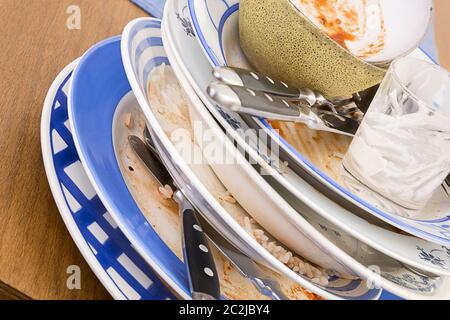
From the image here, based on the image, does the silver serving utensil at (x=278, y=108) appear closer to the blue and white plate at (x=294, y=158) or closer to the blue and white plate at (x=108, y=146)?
the blue and white plate at (x=294, y=158)

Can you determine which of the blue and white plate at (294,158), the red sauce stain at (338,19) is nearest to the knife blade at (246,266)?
the blue and white plate at (294,158)

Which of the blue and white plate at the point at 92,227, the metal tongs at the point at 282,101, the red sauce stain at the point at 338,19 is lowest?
the blue and white plate at the point at 92,227

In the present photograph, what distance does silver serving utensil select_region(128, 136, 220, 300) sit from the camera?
1.52ft

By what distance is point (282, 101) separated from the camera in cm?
49

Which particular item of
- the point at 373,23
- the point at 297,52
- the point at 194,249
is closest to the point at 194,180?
the point at 194,249

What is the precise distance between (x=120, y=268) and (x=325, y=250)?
0.63ft

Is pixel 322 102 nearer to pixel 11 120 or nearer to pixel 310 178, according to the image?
pixel 310 178

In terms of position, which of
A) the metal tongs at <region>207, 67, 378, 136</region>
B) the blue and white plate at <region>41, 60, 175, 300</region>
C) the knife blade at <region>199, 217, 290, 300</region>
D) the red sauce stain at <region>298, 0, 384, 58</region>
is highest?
the red sauce stain at <region>298, 0, 384, 58</region>

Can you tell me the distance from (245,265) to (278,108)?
0.16 meters

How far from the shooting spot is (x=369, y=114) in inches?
21.3

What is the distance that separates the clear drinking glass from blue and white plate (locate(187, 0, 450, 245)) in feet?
0.09

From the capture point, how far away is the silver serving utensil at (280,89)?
45 centimetres

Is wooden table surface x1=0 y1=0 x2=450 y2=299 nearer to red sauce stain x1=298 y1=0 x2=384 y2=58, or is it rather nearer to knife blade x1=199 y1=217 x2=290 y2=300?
knife blade x1=199 y1=217 x2=290 y2=300

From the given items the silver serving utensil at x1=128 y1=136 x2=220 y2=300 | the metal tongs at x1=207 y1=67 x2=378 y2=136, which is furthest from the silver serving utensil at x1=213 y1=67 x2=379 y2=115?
the silver serving utensil at x1=128 y1=136 x2=220 y2=300
